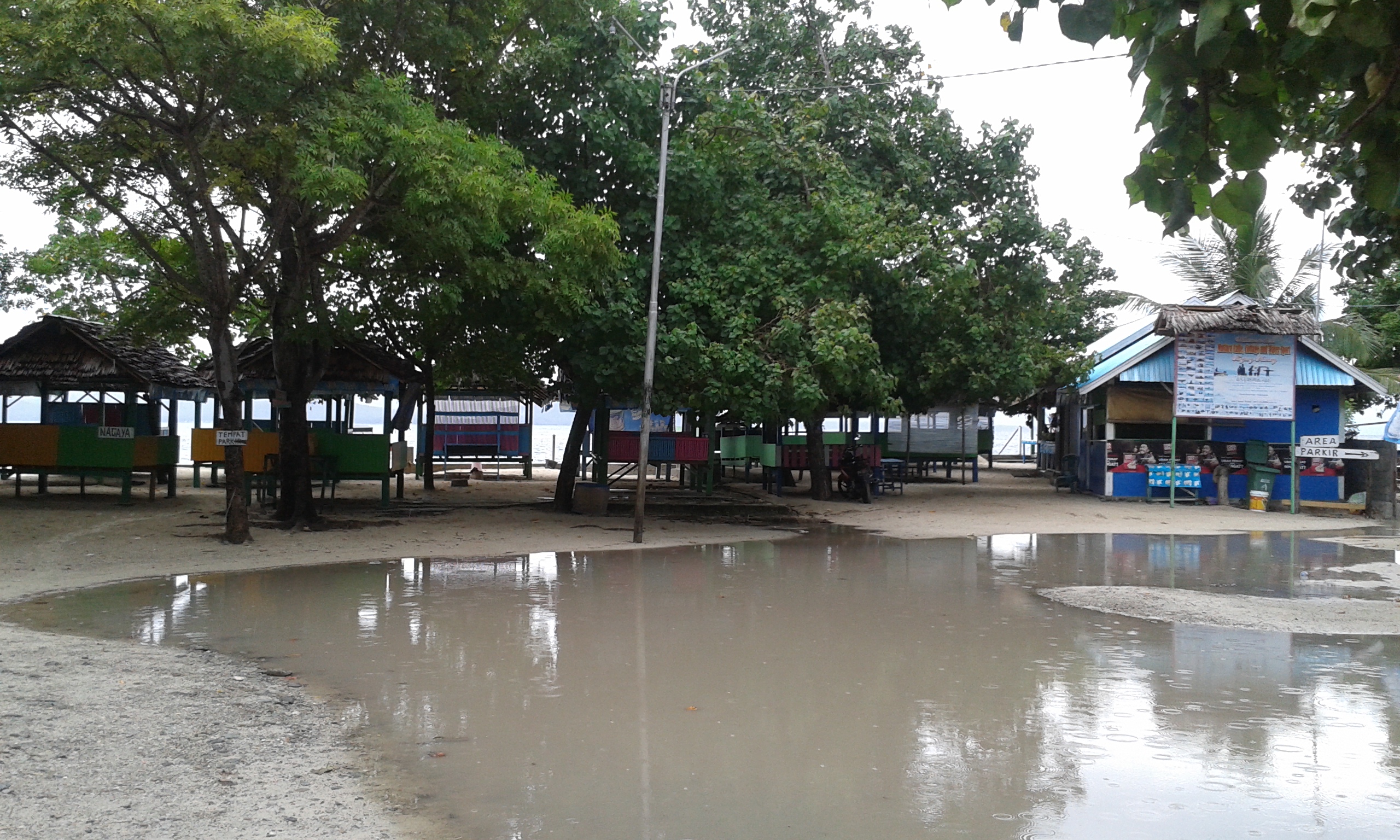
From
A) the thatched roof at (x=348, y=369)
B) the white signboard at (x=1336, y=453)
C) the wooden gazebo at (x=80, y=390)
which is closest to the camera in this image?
the wooden gazebo at (x=80, y=390)

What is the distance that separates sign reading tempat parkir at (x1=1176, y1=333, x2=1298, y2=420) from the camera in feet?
76.9

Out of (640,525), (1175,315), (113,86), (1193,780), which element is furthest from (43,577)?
(1175,315)

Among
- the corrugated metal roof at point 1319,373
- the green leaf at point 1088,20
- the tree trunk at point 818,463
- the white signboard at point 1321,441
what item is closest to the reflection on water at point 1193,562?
the white signboard at point 1321,441

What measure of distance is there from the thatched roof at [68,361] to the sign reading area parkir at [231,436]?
626 centimetres

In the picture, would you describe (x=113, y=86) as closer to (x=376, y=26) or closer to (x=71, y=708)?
(x=376, y=26)

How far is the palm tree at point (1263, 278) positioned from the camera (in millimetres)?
30469

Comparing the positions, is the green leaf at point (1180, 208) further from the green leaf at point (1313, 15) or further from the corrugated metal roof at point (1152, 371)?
the corrugated metal roof at point (1152, 371)

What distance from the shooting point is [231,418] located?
49.3 feet

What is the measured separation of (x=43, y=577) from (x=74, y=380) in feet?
29.5

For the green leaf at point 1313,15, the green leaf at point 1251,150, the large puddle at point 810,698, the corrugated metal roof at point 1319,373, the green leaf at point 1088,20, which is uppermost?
the corrugated metal roof at point 1319,373

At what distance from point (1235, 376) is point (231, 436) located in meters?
20.1

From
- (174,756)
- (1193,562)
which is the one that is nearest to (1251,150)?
(174,756)

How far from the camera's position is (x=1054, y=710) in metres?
7.15

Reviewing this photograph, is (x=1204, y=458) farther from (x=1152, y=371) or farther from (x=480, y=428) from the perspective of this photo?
(x=480, y=428)
